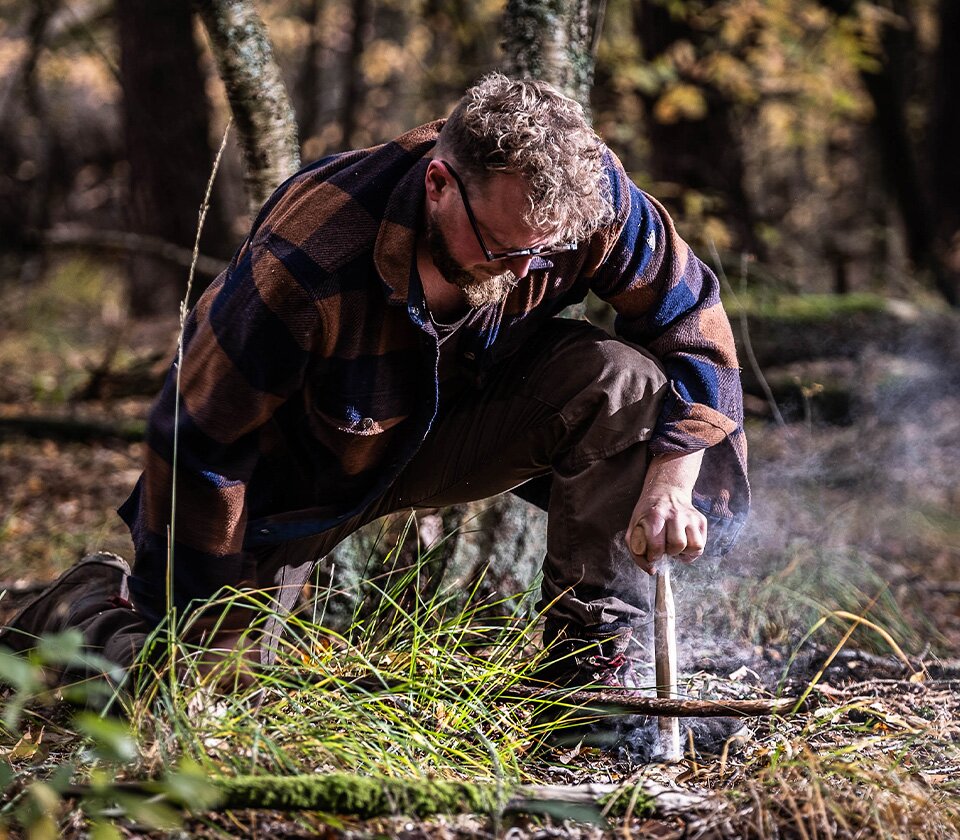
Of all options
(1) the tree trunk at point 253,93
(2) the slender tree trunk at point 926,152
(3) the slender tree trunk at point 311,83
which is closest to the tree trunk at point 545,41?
(1) the tree trunk at point 253,93

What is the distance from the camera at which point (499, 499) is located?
2.96 meters

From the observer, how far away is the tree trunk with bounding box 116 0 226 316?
6520mm

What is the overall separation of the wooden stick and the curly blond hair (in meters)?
0.82

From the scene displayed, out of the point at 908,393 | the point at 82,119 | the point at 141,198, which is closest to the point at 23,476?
the point at 141,198

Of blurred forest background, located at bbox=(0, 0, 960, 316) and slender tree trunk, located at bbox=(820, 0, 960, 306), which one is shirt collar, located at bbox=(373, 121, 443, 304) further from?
slender tree trunk, located at bbox=(820, 0, 960, 306)

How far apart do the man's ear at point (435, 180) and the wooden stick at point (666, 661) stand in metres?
0.98

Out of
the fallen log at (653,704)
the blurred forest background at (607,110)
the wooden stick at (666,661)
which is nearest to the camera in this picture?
the fallen log at (653,704)

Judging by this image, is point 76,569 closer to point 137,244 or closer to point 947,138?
point 137,244

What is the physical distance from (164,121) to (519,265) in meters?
5.24

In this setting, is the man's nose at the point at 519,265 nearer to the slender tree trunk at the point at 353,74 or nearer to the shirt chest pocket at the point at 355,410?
the shirt chest pocket at the point at 355,410

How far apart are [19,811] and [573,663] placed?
3.99 ft

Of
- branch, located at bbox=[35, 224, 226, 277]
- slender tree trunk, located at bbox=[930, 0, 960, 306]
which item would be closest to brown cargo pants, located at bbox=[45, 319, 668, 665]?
branch, located at bbox=[35, 224, 226, 277]

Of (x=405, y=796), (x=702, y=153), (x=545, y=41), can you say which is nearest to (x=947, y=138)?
(x=702, y=153)

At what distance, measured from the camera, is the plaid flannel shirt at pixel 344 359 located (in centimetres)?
203
